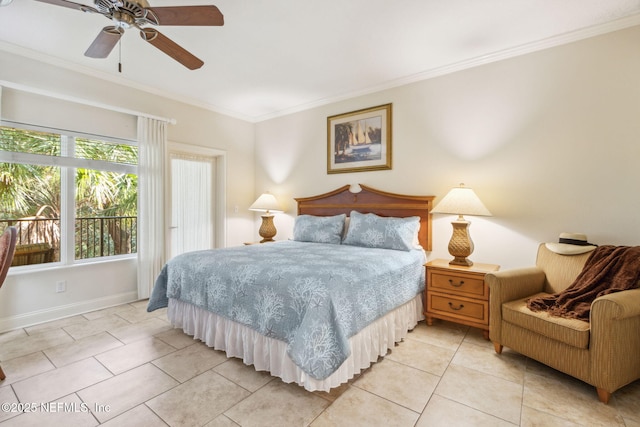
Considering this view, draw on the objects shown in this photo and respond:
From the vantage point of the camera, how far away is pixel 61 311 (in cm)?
318

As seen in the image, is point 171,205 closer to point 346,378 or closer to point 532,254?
point 346,378

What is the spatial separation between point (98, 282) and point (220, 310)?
84.0 inches

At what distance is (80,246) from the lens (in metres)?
3.46

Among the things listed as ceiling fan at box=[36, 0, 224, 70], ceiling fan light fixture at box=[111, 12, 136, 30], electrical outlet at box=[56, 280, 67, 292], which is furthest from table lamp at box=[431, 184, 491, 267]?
electrical outlet at box=[56, 280, 67, 292]

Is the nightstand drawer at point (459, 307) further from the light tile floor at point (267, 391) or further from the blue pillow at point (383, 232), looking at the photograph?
the blue pillow at point (383, 232)

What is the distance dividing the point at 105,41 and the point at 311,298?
7.33 ft

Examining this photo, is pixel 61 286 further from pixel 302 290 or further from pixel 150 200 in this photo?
pixel 302 290

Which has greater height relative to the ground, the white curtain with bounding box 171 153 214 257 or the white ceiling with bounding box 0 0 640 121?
the white ceiling with bounding box 0 0 640 121

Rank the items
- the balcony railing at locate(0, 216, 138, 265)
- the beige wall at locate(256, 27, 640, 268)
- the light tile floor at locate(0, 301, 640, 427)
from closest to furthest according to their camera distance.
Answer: the light tile floor at locate(0, 301, 640, 427)
the beige wall at locate(256, 27, 640, 268)
the balcony railing at locate(0, 216, 138, 265)

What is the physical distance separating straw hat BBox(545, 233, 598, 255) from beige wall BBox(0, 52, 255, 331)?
416 centimetres

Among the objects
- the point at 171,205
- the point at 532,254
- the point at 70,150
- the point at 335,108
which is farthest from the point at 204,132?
the point at 532,254

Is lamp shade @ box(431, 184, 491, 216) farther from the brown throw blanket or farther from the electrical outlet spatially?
the electrical outlet

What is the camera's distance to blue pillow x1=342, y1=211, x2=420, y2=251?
313 centimetres

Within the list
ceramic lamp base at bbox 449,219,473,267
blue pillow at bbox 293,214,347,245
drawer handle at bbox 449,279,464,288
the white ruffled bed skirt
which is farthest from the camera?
blue pillow at bbox 293,214,347,245
